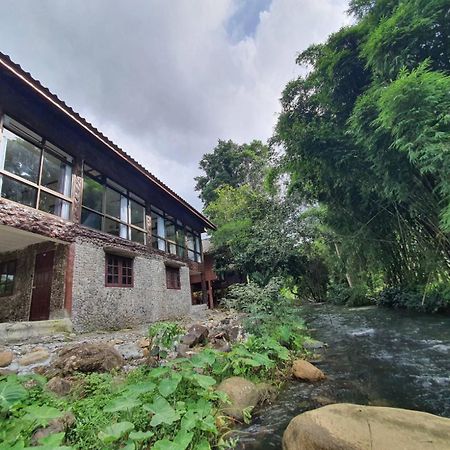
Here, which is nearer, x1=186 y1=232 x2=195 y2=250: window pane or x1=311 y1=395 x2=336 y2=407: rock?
x1=311 y1=395 x2=336 y2=407: rock

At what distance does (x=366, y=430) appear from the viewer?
1991 mm

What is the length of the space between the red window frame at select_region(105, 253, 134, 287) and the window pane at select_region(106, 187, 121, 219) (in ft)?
4.99

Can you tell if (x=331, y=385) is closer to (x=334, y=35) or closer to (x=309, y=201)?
(x=334, y=35)

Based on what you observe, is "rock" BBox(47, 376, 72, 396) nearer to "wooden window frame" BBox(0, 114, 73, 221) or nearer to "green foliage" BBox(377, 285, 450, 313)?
"wooden window frame" BBox(0, 114, 73, 221)

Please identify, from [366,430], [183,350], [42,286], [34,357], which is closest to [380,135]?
[366,430]

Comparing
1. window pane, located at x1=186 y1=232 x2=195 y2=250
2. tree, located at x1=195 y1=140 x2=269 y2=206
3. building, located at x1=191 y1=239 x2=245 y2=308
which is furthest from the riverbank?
tree, located at x1=195 y1=140 x2=269 y2=206

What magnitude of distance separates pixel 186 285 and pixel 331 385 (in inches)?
351

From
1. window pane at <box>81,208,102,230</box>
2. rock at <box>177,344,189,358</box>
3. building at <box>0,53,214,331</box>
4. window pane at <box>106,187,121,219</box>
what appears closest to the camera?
rock at <box>177,344,189,358</box>

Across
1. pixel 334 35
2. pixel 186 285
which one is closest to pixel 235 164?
pixel 186 285

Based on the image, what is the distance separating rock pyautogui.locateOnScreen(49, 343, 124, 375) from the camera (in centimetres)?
344

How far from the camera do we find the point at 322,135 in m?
7.26

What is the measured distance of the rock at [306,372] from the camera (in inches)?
152

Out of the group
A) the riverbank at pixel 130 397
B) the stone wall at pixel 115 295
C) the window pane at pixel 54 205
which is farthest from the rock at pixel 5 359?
the window pane at pixel 54 205

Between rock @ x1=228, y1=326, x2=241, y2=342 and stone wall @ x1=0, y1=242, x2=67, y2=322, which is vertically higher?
stone wall @ x1=0, y1=242, x2=67, y2=322
